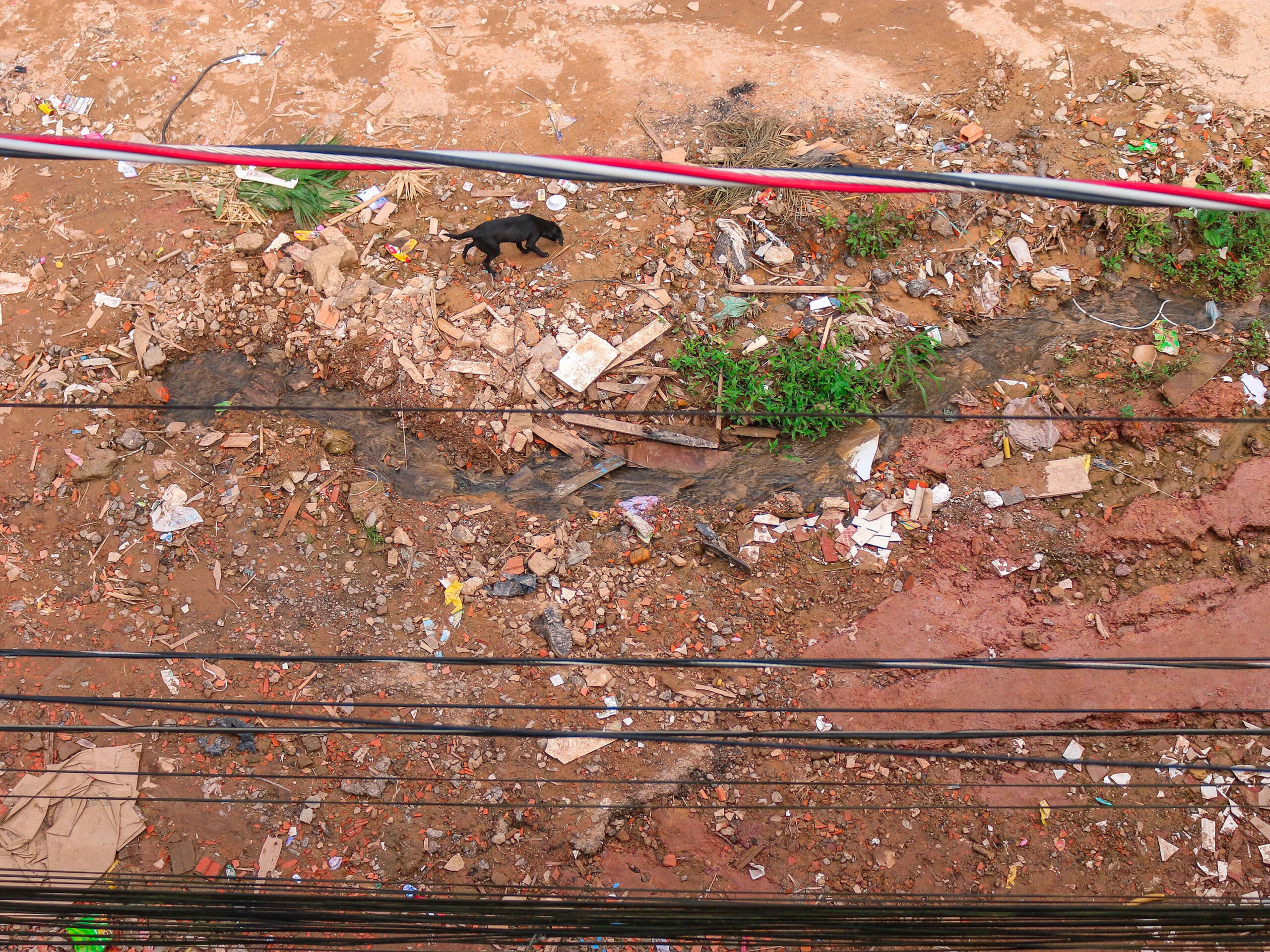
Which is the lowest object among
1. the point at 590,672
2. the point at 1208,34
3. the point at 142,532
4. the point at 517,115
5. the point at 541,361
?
the point at 590,672

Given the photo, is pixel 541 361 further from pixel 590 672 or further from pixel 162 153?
pixel 162 153

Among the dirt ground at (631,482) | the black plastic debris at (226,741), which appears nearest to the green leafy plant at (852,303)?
the dirt ground at (631,482)

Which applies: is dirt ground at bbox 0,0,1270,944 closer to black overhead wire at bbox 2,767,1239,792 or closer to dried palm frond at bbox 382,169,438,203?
black overhead wire at bbox 2,767,1239,792

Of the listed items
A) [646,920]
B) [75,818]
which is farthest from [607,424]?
[75,818]

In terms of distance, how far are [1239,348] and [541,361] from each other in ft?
22.1

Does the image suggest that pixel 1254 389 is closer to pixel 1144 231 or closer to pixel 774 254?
pixel 1144 231

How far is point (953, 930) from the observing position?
3.88m

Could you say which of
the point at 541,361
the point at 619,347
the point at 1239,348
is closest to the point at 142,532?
the point at 541,361

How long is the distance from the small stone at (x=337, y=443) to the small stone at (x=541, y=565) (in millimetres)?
2063

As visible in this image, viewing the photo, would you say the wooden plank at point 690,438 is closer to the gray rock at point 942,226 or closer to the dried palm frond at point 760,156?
the dried palm frond at point 760,156

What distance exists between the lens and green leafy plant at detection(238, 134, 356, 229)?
7859 mm

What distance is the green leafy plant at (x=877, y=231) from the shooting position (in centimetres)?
775

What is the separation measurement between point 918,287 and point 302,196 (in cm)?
633

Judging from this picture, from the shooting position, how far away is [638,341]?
7.44 metres
